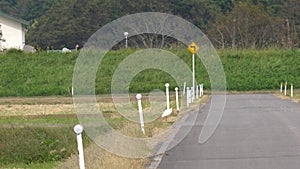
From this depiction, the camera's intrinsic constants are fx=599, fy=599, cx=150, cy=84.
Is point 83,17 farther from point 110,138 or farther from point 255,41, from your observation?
point 110,138

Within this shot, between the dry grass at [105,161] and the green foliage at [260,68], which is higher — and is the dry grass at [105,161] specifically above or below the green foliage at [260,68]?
below

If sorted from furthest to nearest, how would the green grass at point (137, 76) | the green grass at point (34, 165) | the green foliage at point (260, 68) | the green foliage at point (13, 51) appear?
1. the green foliage at point (13, 51)
2. the green foliage at point (260, 68)
3. the green grass at point (137, 76)
4. the green grass at point (34, 165)

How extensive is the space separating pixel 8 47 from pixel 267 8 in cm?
3089

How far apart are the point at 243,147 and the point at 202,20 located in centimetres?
5711

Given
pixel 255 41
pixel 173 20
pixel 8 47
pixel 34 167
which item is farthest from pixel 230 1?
pixel 34 167

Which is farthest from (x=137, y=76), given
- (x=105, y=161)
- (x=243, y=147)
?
(x=105, y=161)

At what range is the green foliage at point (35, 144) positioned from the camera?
1509cm

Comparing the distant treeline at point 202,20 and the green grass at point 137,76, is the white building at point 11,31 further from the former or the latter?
the distant treeline at point 202,20

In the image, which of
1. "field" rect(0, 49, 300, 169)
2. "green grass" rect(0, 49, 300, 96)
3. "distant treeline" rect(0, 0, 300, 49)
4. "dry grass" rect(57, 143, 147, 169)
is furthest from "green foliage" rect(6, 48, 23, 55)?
"dry grass" rect(57, 143, 147, 169)

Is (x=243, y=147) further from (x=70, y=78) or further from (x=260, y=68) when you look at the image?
(x=260, y=68)

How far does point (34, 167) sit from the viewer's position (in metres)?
13.7

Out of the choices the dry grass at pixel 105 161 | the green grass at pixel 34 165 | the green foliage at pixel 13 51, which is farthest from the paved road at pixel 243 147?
the green foliage at pixel 13 51

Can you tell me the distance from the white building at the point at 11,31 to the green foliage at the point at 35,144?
4262 centimetres

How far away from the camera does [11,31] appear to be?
5919cm
